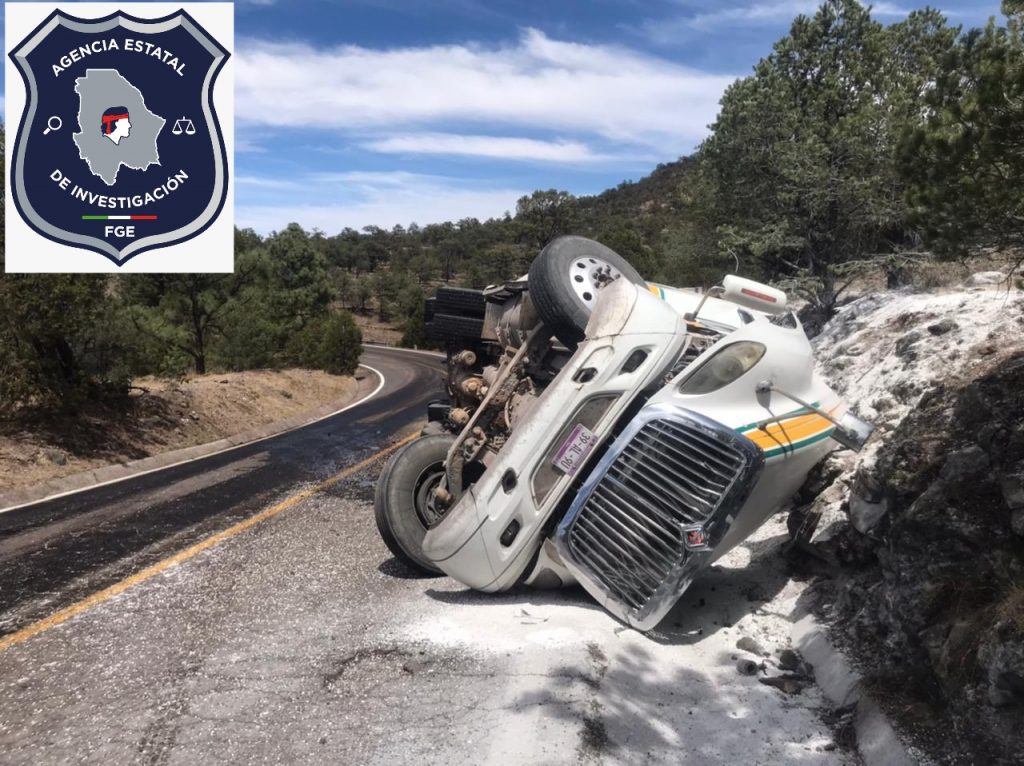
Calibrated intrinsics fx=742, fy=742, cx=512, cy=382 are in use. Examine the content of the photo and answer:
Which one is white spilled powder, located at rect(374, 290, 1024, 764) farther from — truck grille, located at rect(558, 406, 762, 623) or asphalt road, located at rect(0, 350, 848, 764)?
truck grille, located at rect(558, 406, 762, 623)

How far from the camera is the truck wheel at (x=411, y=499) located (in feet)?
18.1

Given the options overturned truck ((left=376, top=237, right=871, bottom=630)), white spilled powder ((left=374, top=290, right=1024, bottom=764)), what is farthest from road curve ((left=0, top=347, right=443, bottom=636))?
white spilled powder ((left=374, top=290, right=1024, bottom=764))

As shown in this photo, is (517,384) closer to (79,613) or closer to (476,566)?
(476,566)

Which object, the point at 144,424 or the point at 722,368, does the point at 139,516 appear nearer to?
the point at 722,368

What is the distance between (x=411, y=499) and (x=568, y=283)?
2.12 meters

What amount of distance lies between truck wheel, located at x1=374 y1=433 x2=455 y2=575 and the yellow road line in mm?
1742

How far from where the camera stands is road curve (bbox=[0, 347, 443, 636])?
217 inches

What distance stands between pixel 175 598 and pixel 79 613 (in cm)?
57

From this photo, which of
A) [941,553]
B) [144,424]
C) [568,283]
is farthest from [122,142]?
[941,553]

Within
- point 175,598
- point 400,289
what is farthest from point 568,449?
point 400,289

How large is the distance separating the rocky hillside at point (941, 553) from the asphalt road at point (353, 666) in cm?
46

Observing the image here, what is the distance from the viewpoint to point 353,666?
4.04 meters

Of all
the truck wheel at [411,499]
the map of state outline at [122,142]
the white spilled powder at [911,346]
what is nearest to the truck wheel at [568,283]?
the truck wheel at [411,499]

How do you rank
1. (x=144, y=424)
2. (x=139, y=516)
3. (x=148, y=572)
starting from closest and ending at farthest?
(x=148, y=572)
(x=139, y=516)
(x=144, y=424)
